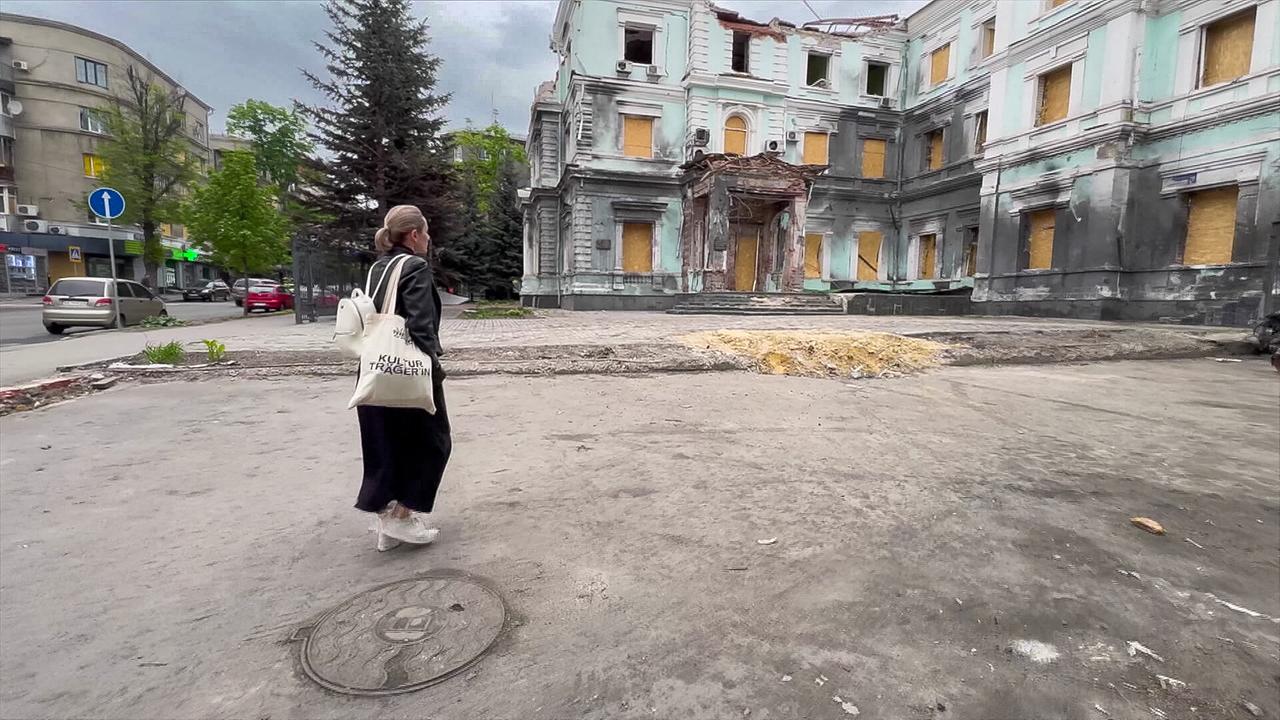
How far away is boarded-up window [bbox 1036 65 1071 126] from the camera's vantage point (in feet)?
62.8

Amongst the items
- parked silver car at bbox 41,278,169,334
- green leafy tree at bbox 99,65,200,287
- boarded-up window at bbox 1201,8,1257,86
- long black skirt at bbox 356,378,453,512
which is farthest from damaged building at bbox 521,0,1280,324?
long black skirt at bbox 356,378,453,512

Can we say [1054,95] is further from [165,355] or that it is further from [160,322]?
[160,322]

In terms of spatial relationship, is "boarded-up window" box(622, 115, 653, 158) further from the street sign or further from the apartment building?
the apartment building

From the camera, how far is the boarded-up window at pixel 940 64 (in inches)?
1040

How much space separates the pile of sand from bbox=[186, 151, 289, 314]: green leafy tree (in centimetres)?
1957

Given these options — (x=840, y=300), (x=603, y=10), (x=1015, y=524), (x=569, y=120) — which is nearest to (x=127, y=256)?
(x=569, y=120)

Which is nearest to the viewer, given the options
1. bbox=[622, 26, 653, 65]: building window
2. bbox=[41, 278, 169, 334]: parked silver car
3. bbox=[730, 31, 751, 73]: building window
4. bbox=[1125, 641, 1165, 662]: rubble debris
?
bbox=[1125, 641, 1165, 662]: rubble debris

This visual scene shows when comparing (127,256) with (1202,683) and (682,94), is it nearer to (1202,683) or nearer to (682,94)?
(682,94)

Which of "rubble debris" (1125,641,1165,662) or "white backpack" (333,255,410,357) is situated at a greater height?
"white backpack" (333,255,410,357)

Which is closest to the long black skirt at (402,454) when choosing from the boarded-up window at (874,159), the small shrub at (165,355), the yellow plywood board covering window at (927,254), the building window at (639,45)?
the small shrub at (165,355)

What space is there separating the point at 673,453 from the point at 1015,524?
230cm

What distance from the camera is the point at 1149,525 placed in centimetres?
335

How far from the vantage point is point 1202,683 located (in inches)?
81.4

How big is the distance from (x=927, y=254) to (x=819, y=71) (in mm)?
9932
